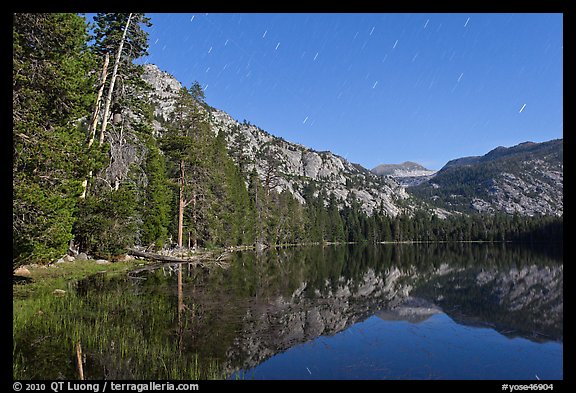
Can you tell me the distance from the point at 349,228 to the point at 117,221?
140m

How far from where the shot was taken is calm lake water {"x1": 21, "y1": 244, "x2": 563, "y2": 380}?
9.29 m

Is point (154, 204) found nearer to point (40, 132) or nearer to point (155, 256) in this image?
point (155, 256)

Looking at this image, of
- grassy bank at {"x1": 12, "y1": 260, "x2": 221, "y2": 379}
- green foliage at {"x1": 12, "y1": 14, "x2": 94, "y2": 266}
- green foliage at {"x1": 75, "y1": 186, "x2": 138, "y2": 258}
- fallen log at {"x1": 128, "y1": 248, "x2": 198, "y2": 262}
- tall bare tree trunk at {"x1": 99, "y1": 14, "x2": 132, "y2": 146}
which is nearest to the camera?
grassy bank at {"x1": 12, "y1": 260, "x2": 221, "y2": 379}

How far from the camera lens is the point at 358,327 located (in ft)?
44.5

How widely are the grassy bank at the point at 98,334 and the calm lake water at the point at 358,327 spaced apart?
36cm

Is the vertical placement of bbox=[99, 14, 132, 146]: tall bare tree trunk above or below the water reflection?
above

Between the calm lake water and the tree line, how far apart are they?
525 cm

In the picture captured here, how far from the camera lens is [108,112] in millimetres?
29938

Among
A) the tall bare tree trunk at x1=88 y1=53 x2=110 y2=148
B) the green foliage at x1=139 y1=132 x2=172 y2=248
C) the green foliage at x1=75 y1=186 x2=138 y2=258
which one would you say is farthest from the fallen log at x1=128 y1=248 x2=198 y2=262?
the tall bare tree trunk at x1=88 y1=53 x2=110 y2=148

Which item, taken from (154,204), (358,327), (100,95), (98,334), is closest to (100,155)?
(100,95)

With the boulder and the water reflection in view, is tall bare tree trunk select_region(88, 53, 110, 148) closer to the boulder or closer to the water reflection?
the boulder

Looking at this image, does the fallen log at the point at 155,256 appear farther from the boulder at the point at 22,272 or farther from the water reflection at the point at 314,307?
the boulder at the point at 22,272

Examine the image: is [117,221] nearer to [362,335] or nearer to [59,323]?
[59,323]
